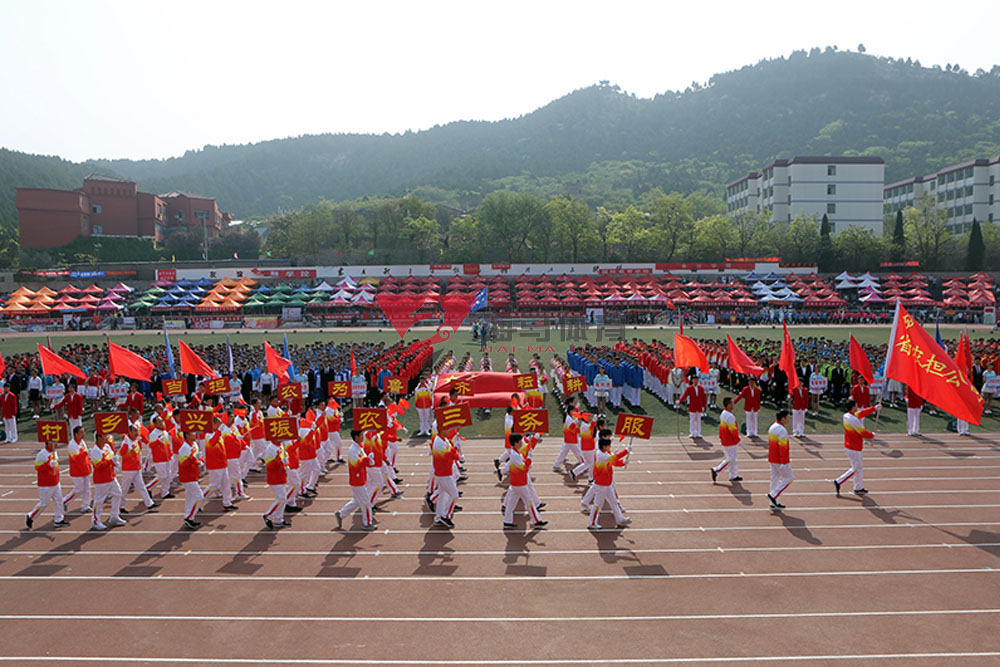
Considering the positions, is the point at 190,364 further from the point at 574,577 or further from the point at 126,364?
the point at 574,577

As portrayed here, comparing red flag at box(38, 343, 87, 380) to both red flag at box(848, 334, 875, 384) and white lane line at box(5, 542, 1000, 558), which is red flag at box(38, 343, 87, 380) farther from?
red flag at box(848, 334, 875, 384)

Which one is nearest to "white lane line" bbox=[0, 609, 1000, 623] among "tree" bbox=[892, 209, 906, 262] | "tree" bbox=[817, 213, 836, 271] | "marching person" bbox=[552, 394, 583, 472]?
"marching person" bbox=[552, 394, 583, 472]

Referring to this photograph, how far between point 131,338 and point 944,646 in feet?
160

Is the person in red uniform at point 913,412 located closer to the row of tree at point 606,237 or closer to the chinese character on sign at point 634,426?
the chinese character on sign at point 634,426

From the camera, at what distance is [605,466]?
10492 mm

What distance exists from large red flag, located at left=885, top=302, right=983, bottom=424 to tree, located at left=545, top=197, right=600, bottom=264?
238 feet

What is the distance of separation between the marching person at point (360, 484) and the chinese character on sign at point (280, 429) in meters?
1.24

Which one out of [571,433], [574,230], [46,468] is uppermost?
[574,230]

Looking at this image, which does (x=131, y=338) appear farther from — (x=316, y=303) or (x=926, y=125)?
(x=926, y=125)

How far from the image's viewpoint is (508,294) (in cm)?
6284

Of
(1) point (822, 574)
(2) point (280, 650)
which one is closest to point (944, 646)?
(1) point (822, 574)

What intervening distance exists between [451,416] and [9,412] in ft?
44.9

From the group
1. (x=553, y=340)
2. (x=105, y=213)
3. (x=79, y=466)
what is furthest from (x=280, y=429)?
(x=105, y=213)

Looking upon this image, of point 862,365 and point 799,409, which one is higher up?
point 862,365
